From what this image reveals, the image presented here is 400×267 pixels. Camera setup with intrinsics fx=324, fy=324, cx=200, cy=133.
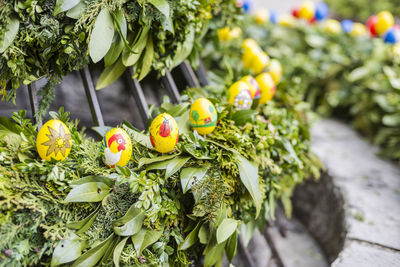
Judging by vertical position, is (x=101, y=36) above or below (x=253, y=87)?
above

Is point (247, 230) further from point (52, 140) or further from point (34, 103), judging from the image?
point (34, 103)

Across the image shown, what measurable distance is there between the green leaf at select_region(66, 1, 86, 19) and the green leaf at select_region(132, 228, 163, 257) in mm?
921

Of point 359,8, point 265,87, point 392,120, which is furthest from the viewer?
point 359,8

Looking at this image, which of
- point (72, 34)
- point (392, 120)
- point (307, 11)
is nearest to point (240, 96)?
point (72, 34)

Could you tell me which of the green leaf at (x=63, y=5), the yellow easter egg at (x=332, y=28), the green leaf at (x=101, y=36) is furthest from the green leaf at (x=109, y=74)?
the yellow easter egg at (x=332, y=28)

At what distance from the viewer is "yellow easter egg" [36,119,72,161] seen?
4.03 ft

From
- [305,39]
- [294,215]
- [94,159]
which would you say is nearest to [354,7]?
[305,39]

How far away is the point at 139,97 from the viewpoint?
1.65 meters

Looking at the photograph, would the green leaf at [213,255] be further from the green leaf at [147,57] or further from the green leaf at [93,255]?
the green leaf at [147,57]

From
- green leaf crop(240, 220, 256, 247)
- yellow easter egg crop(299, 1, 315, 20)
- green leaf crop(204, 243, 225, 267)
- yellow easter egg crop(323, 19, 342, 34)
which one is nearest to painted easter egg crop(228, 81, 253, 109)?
green leaf crop(240, 220, 256, 247)

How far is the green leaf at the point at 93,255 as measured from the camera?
3.98 ft

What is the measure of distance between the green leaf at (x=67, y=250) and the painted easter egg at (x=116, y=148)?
315 millimetres

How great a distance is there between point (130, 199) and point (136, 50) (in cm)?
72

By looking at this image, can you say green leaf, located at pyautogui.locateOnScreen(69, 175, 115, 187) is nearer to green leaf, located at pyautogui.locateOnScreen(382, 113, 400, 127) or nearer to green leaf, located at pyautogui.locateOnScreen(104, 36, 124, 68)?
green leaf, located at pyautogui.locateOnScreen(104, 36, 124, 68)
